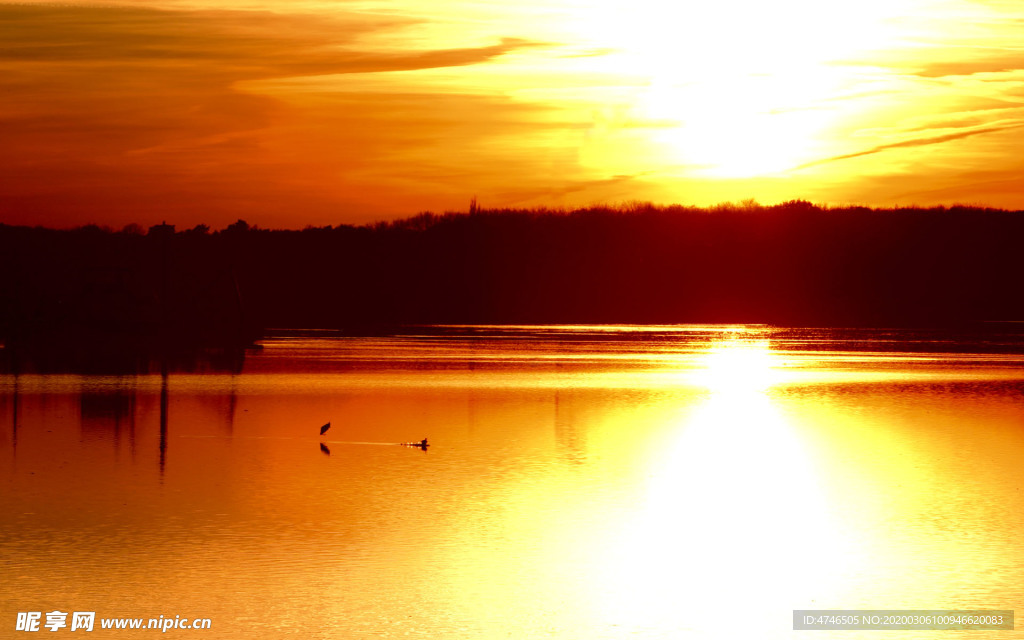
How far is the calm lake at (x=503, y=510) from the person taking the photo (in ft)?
32.3

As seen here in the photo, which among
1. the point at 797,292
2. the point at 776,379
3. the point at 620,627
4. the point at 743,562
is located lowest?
the point at 620,627

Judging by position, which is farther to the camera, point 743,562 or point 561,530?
point 561,530

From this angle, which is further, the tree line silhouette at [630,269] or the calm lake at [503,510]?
the tree line silhouette at [630,269]

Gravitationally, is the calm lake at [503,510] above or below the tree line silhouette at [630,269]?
below

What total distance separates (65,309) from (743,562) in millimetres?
61242

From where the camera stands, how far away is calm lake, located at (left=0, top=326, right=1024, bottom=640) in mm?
9844

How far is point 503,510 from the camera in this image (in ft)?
45.2

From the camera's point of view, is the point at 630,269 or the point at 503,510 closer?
the point at 503,510

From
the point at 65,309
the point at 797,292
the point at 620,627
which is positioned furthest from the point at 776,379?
the point at 797,292

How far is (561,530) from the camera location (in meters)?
12.7

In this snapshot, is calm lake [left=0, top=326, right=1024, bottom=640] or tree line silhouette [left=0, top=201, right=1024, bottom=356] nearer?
calm lake [left=0, top=326, right=1024, bottom=640]

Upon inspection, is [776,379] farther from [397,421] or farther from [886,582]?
[886,582]

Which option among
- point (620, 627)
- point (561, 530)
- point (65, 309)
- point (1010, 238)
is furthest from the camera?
point (1010, 238)

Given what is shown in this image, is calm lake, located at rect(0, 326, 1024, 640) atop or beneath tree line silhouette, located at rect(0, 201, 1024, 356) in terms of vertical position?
beneath
